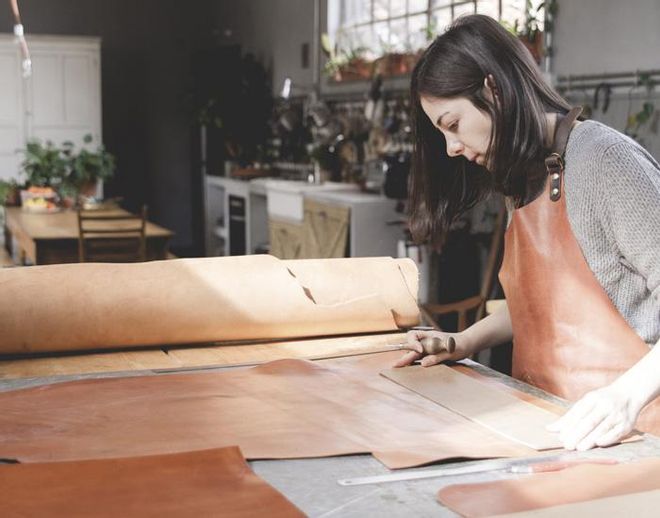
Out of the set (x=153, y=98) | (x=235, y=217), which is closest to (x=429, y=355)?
(x=235, y=217)

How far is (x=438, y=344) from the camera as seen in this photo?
5.82ft

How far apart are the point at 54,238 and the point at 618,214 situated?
4.12m

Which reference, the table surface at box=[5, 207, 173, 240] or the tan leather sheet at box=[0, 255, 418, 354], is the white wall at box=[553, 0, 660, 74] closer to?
the table surface at box=[5, 207, 173, 240]

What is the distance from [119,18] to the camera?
33.6 ft

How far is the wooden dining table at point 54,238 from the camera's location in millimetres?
5206

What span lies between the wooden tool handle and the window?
12.4ft

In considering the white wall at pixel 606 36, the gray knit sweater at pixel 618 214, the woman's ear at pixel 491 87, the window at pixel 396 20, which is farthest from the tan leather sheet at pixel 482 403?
the window at pixel 396 20

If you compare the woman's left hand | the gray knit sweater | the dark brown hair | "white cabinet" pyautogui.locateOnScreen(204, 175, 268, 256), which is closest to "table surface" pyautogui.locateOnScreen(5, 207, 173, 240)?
"white cabinet" pyautogui.locateOnScreen(204, 175, 268, 256)

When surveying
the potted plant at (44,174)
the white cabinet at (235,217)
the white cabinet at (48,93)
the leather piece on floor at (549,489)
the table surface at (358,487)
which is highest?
the white cabinet at (48,93)

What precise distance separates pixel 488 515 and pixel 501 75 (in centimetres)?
88

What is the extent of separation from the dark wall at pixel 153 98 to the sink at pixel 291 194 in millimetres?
3490

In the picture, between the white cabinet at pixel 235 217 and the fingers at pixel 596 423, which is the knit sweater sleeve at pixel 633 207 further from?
the white cabinet at pixel 235 217

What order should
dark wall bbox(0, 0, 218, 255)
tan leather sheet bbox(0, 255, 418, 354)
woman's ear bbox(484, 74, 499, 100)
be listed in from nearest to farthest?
woman's ear bbox(484, 74, 499, 100) → tan leather sheet bbox(0, 255, 418, 354) → dark wall bbox(0, 0, 218, 255)

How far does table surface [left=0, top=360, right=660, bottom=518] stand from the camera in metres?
1.06
